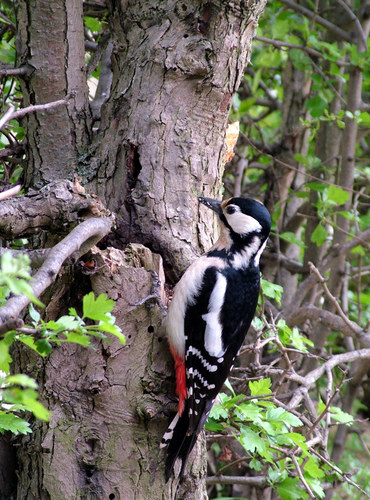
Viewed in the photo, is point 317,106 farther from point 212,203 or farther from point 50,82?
point 50,82

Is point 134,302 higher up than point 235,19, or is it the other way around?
point 235,19

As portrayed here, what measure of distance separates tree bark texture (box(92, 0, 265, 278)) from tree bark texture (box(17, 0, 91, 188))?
6.4 inches

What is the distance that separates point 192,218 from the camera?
2383 mm

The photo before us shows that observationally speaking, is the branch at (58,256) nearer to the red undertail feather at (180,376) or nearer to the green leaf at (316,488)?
the red undertail feather at (180,376)

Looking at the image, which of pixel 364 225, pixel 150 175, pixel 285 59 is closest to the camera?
pixel 150 175

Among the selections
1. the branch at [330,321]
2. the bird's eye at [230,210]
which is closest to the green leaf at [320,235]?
the branch at [330,321]

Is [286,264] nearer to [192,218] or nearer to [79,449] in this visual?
[192,218]

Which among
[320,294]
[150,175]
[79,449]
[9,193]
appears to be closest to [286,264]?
[320,294]

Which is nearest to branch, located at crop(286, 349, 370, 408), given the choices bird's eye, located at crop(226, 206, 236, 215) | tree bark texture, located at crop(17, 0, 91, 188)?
bird's eye, located at crop(226, 206, 236, 215)

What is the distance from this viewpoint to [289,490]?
246 centimetres

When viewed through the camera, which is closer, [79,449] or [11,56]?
[79,449]

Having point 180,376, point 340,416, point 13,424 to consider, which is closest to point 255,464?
point 340,416

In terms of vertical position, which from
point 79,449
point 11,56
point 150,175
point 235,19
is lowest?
point 79,449

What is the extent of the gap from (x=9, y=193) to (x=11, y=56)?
75.1 inches
